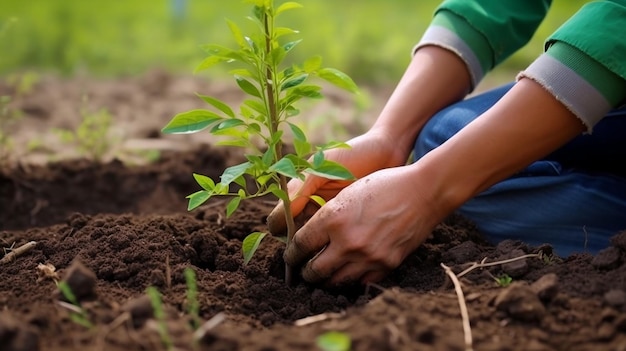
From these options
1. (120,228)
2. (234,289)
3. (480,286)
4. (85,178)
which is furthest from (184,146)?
(480,286)

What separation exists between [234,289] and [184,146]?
217 cm

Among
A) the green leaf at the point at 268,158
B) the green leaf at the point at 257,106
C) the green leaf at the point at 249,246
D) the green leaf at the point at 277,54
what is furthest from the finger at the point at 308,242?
the green leaf at the point at 277,54

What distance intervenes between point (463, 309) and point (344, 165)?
91cm

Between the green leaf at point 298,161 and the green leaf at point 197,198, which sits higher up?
the green leaf at point 298,161

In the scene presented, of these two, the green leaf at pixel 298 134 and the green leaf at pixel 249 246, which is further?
the green leaf at pixel 249 246

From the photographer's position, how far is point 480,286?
204 centimetres

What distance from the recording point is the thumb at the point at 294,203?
2.43 m

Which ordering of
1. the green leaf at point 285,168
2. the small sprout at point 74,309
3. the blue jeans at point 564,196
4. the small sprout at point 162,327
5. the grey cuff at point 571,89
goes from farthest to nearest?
1. the blue jeans at point 564,196
2. the grey cuff at point 571,89
3. the green leaf at point 285,168
4. the small sprout at point 74,309
5. the small sprout at point 162,327

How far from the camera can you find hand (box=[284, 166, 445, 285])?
2.18 meters

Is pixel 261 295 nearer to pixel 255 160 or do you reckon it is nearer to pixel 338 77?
pixel 255 160

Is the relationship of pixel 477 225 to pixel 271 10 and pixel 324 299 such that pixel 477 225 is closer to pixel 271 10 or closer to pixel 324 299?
pixel 324 299

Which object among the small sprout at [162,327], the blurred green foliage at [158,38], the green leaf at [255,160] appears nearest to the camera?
the small sprout at [162,327]

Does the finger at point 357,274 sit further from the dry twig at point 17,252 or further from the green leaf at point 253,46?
the dry twig at point 17,252

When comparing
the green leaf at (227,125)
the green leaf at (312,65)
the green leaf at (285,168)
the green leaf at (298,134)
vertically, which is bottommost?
the green leaf at (285,168)
